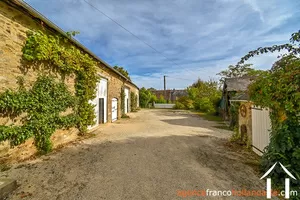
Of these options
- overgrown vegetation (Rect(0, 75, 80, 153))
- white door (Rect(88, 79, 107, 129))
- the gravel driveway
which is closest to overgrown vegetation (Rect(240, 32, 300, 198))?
the gravel driveway

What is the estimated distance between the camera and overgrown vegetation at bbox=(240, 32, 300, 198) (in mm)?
2773

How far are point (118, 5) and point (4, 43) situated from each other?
523 centimetres

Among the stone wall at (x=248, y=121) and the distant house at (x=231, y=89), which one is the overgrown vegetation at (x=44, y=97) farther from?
the distant house at (x=231, y=89)

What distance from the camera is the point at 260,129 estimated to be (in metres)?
4.36

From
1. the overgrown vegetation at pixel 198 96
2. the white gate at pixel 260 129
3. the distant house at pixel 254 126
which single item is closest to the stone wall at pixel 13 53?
the distant house at pixel 254 126

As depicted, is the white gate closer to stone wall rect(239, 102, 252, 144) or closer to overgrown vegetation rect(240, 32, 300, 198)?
stone wall rect(239, 102, 252, 144)

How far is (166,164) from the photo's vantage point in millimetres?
3891

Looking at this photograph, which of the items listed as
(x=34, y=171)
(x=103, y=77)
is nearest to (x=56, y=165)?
(x=34, y=171)

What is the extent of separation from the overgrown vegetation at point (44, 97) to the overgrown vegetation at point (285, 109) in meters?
5.96

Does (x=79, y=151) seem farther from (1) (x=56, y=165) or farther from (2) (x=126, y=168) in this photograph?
(2) (x=126, y=168)

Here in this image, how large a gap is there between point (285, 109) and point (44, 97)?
6.22 metres

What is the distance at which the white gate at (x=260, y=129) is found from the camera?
3.98m

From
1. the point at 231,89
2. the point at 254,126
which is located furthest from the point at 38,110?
the point at 231,89

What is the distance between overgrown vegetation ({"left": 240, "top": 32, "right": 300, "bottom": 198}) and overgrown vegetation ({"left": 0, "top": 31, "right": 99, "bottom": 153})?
5965 millimetres
